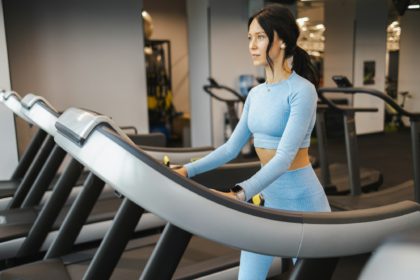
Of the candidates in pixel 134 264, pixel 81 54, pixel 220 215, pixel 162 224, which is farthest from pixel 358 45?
pixel 220 215

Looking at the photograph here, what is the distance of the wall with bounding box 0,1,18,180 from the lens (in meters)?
4.11

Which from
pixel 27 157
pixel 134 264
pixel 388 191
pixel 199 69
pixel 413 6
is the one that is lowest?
pixel 388 191

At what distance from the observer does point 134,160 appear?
0.91 metres

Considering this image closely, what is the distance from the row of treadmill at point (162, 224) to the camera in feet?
3.03

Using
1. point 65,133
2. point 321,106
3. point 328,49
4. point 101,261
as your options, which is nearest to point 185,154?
point 101,261

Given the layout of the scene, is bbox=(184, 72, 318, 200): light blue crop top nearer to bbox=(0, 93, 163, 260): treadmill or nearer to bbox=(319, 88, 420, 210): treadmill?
bbox=(0, 93, 163, 260): treadmill

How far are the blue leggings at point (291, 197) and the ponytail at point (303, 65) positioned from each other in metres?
0.36

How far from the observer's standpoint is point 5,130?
4.26 meters

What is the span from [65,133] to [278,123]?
0.77 metres

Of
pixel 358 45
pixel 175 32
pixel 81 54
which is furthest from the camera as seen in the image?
pixel 175 32

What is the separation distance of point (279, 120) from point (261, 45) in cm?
29

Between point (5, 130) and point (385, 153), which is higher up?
point (5, 130)

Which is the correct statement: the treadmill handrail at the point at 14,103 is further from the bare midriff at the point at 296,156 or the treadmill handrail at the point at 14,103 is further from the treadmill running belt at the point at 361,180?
the treadmill running belt at the point at 361,180

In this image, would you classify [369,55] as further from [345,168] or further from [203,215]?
[203,215]
